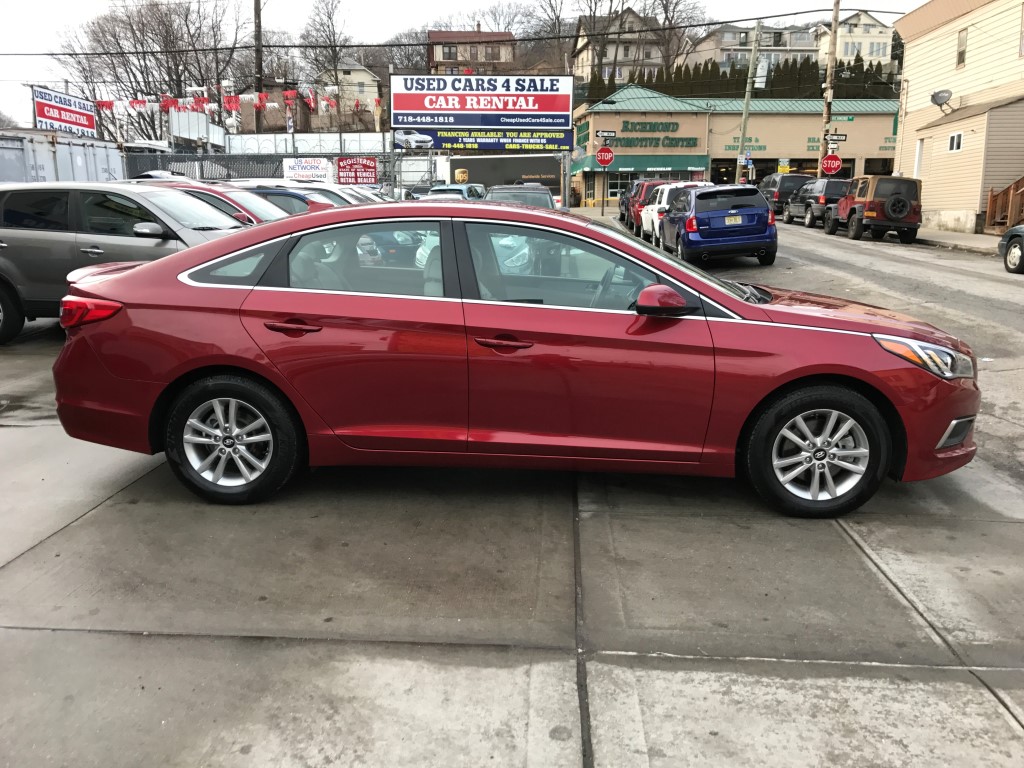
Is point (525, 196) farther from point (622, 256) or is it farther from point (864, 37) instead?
point (864, 37)

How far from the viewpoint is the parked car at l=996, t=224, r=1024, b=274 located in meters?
14.2

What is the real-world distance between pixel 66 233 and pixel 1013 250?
48.0 ft

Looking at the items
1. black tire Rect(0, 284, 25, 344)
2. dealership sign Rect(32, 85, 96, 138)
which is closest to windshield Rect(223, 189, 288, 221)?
black tire Rect(0, 284, 25, 344)

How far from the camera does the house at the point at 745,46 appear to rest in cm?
8746

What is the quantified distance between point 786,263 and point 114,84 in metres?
63.6

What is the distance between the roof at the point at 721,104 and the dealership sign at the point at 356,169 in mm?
27968

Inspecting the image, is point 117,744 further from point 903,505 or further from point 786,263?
point 786,263

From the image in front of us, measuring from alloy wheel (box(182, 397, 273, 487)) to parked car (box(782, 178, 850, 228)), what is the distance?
24313mm

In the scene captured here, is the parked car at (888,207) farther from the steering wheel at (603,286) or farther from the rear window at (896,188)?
the steering wheel at (603,286)

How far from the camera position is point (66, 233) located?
331 inches

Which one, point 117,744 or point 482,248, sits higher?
point 482,248

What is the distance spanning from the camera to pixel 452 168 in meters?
38.5

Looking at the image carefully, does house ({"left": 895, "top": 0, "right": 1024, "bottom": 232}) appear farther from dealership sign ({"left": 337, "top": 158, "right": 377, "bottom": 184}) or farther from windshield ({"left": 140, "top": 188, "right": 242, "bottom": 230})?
windshield ({"left": 140, "top": 188, "right": 242, "bottom": 230})

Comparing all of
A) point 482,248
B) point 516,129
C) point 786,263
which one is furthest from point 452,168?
point 482,248
